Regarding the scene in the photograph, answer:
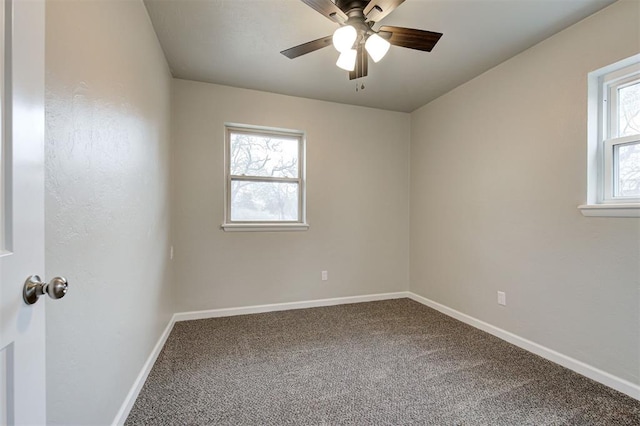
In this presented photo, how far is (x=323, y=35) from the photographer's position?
2.16m

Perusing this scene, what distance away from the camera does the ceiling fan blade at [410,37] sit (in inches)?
65.2

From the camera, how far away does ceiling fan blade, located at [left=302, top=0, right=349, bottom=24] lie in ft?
4.96

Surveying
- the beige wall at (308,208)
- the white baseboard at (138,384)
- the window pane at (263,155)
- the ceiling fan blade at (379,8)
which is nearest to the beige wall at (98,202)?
the white baseboard at (138,384)

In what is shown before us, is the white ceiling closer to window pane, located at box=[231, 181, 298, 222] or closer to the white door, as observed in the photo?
window pane, located at box=[231, 181, 298, 222]

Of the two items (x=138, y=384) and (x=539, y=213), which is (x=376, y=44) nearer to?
(x=539, y=213)

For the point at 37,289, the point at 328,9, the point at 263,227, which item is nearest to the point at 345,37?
the point at 328,9

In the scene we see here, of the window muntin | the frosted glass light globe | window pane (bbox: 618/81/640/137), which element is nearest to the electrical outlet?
the window muntin

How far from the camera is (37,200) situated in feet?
2.37

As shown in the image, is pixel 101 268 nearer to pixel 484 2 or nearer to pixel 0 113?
pixel 0 113

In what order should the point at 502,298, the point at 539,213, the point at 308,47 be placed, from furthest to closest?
the point at 502,298 → the point at 539,213 → the point at 308,47

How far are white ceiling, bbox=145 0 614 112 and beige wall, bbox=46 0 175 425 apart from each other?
437 mm

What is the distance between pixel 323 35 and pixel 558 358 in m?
2.99

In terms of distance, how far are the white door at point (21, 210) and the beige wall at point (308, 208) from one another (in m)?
2.29

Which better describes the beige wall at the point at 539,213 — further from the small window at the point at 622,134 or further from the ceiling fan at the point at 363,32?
the ceiling fan at the point at 363,32
